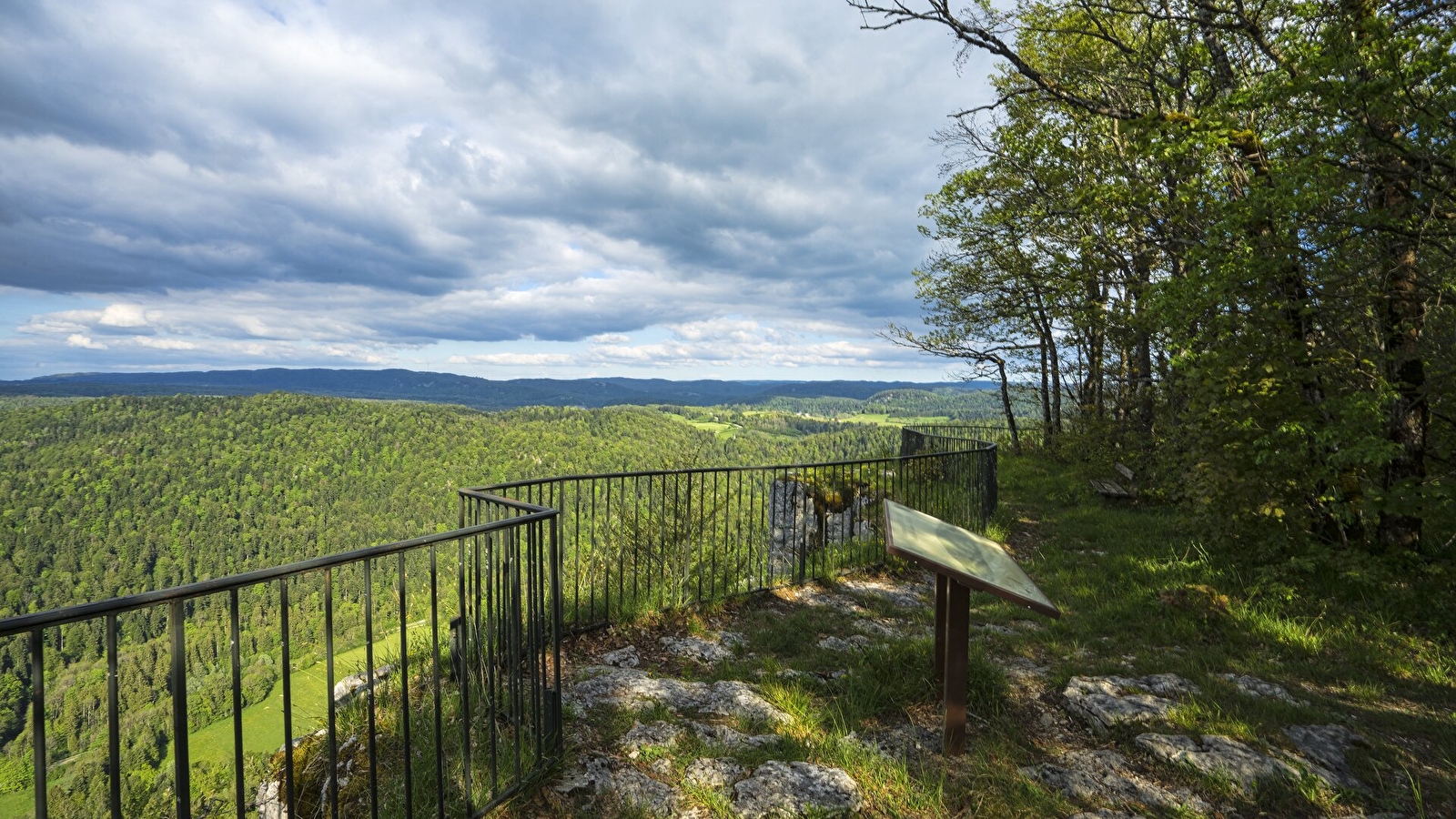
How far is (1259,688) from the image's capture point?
435 centimetres

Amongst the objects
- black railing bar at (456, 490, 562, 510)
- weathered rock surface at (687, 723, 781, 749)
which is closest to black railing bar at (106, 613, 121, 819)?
black railing bar at (456, 490, 562, 510)

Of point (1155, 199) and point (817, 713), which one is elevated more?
point (1155, 199)

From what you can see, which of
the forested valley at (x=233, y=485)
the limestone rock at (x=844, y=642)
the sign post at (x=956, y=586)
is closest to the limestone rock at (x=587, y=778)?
the sign post at (x=956, y=586)

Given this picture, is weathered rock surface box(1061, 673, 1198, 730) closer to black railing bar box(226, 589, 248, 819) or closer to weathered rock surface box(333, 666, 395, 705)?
black railing bar box(226, 589, 248, 819)

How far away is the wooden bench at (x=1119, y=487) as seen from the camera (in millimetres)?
11359

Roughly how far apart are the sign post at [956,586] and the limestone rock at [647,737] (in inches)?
63.2

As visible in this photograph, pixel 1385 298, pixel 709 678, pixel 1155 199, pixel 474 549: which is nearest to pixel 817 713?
pixel 709 678

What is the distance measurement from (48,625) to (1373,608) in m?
8.73

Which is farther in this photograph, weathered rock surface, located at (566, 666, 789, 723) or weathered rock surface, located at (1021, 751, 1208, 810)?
weathered rock surface, located at (566, 666, 789, 723)

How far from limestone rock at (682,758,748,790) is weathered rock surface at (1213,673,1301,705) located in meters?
3.52

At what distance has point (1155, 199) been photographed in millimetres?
8484

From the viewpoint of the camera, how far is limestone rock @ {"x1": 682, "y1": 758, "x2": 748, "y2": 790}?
10.8 feet

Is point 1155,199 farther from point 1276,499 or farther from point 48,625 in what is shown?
point 48,625

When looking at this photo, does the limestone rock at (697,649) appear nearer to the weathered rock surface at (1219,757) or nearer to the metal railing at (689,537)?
the metal railing at (689,537)
